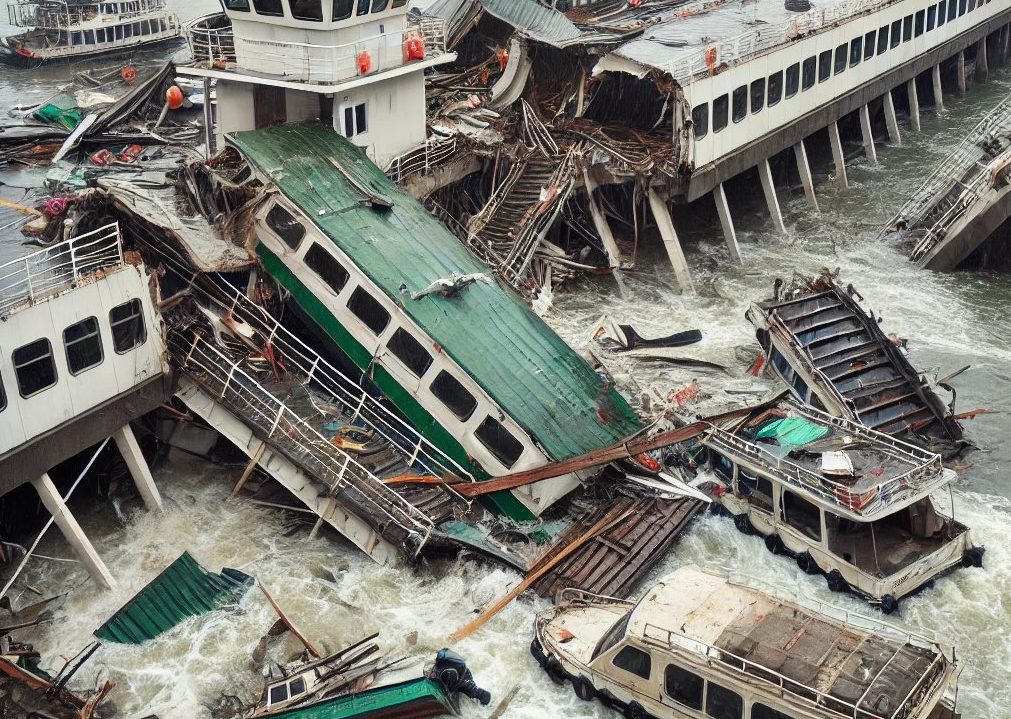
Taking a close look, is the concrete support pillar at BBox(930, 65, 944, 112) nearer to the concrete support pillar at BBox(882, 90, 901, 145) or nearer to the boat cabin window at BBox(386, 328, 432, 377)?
the concrete support pillar at BBox(882, 90, 901, 145)

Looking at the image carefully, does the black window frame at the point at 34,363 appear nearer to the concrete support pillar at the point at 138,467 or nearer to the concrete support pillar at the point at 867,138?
the concrete support pillar at the point at 138,467

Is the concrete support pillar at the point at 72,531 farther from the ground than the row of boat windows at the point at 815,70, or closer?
closer

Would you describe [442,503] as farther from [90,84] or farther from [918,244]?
[90,84]

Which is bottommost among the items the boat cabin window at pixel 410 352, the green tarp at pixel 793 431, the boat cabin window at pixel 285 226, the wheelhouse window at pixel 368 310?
the green tarp at pixel 793 431

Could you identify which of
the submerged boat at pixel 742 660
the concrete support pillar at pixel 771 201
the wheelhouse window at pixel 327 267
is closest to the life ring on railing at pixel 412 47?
the wheelhouse window at pixel 327 267

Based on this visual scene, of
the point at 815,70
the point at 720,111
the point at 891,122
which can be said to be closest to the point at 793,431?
the point at 720,111

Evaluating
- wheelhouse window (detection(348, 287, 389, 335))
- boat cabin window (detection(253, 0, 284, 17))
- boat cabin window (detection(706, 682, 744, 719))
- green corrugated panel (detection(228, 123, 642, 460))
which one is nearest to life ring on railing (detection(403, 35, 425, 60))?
boat cabin window (detection(253, 0, 284, 17))

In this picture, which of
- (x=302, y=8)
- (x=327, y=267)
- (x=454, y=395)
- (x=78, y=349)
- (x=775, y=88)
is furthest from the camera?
(x=775, y=88)

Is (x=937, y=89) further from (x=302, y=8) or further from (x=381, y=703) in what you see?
(x=381, y=703)
